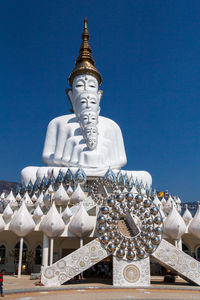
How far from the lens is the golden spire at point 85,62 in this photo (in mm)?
31750

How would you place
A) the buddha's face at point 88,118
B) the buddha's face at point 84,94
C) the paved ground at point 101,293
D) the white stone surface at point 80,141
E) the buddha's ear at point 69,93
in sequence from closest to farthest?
1. the paved ground at point 101,293
2. the white stone surface at point 80,141
3. the buddha's face at point 88,118
4. the buddha's face at point 84,94
5. the buddha's ear at point 69,93

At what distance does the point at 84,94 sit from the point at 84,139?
207 inches

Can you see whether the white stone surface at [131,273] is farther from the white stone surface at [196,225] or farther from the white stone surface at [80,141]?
the white stone surface at [80,141]

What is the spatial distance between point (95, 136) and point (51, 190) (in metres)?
7.24

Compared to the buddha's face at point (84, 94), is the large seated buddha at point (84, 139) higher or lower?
lower

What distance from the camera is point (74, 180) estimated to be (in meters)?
24.2

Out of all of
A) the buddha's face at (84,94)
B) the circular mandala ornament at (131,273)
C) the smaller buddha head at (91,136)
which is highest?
the buddha's face at (84,94)

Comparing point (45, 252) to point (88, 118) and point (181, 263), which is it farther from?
point (88, 118)

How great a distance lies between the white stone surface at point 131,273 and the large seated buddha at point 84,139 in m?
15.1

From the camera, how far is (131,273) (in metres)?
10.9

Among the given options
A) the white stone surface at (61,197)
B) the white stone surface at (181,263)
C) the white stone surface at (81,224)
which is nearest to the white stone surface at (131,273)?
the white stone surface at (181,263)

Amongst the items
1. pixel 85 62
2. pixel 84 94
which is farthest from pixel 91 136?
pixel 85 62

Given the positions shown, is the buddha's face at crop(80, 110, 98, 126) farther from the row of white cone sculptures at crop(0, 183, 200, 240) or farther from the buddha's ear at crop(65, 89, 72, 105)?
the row of white cone sculptures at crop(0, 183, 200, 240)

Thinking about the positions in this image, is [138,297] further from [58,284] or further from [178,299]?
[58,284]
